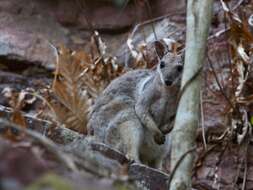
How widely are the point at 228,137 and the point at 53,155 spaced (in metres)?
6.03

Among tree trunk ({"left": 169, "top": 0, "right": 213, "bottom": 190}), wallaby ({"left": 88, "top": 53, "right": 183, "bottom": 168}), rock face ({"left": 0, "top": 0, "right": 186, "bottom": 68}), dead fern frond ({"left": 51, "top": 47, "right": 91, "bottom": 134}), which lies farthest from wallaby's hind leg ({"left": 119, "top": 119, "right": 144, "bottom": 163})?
rock face ({"left": 0, "top": 0, "right": 186, "bottom": 68})

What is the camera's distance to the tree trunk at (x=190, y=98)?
141 inches

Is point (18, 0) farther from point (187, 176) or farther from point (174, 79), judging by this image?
point (187, 176)

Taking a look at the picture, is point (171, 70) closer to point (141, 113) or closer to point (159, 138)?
point (141, 113)

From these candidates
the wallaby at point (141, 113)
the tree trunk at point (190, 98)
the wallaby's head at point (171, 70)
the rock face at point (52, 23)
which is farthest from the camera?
the rock face at point (52, 23)

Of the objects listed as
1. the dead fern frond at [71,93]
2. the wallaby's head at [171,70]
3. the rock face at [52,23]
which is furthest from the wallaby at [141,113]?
the rock face at [52,23]

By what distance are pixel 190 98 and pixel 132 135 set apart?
251cm

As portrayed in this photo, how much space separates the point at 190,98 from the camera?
12.5 feet

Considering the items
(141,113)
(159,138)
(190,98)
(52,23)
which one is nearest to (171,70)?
(141,113)

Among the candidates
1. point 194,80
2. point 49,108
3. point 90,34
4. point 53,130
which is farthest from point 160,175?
point 90,34

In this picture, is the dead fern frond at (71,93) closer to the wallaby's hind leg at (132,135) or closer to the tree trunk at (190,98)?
the wallaby's hind leg at (132,135)

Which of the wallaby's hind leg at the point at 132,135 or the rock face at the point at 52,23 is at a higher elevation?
the rock face at the point at 52,23

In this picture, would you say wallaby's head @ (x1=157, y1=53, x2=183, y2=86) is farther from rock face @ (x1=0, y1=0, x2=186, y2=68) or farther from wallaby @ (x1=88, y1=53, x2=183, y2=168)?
rock face @ (x1=0, y1=0, x2=186, y2=68)

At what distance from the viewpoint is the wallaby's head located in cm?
595
